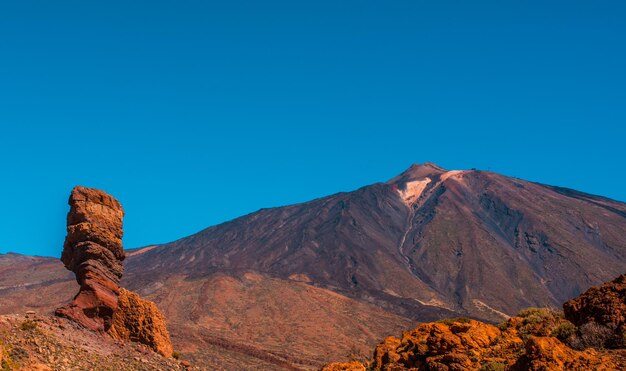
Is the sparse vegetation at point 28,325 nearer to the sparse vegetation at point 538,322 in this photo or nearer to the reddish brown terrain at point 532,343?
the reddish brown terrain at point 532,343

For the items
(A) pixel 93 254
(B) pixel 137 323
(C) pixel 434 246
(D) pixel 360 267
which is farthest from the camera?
(C) pixel 434 246

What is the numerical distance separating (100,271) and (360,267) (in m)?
108

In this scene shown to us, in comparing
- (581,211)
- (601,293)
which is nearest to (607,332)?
(601,293)

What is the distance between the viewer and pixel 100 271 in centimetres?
1936

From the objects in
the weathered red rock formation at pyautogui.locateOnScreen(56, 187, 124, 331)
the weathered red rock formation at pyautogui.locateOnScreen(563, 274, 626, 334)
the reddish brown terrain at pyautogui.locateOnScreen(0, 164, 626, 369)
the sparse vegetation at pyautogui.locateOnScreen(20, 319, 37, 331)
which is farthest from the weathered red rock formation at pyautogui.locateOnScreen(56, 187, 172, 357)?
the reddish brown terrain at pyautogui.locateOnScreen(0, 164, 626, 369)

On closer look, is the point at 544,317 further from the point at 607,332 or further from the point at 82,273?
the point at 82,273

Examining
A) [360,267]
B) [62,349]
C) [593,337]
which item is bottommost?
[593,337]

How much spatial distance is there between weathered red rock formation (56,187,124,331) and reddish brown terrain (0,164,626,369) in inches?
971

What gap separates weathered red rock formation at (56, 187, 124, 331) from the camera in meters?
19.0

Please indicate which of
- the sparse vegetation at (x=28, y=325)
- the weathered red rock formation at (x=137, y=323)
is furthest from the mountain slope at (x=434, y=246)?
the sparse vegetation at (x=28, y=325)

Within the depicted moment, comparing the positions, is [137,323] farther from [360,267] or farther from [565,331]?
[360,267]

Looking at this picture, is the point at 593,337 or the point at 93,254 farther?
the point at 93,254

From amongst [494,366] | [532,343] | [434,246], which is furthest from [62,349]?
[434,246]

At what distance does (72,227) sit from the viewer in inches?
764
